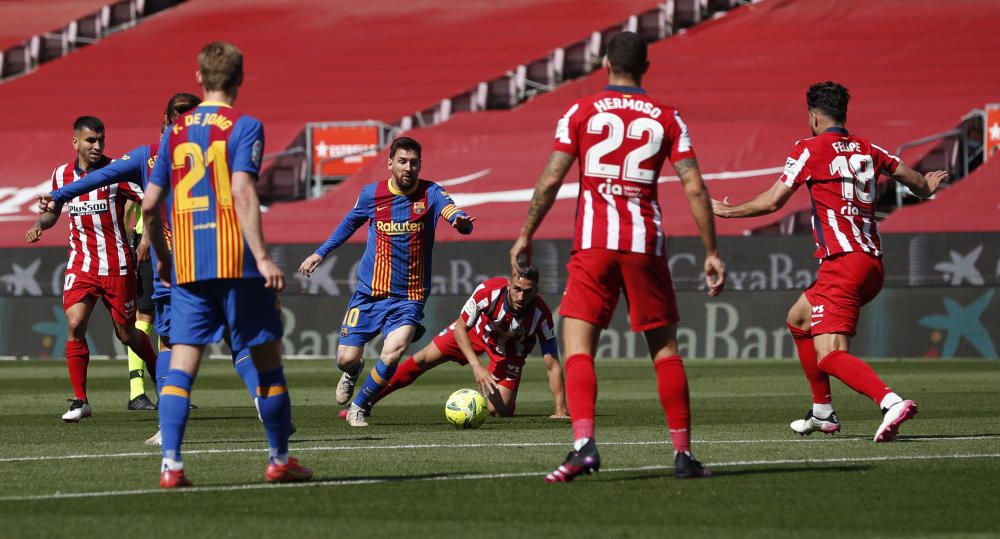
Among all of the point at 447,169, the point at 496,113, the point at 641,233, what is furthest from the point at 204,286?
the point at 496,113

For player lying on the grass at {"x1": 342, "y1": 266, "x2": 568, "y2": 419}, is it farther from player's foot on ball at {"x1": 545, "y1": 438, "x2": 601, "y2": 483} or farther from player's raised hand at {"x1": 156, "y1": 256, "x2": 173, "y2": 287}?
player's foot on ball at {"x1": 545, "y1": 438, "x2": 601, "y2": 483}

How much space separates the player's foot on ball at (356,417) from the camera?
10250mm

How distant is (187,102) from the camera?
→ 848 centimetres

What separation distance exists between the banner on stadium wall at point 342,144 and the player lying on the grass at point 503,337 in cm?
1595

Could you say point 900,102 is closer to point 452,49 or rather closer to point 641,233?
point 452,49

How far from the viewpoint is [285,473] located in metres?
6.60

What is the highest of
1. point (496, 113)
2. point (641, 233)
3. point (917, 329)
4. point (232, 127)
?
point (496, 113)

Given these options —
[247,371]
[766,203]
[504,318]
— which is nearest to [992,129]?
[504,318]

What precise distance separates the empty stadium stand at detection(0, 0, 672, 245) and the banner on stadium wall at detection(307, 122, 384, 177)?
6.57 feet

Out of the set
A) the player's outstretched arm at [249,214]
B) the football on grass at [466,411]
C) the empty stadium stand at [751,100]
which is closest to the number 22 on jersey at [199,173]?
the player's outstretched arm at [249,214]

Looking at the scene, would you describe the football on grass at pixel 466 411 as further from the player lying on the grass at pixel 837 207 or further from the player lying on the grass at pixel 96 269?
the player lying on the grass at pixel 96 269

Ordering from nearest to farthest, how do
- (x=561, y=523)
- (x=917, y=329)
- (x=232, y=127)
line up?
(x=561, y=523) → (x=232, y=127) → (x=917, y=329)

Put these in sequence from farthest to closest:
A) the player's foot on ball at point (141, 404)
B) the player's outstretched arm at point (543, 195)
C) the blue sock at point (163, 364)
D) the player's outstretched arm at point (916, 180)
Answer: the player's foot on ball at point (141, 404), the blue sock at point (163, 364), the player's outstretched arm at point (916, 180), the player's outstretched arm at point (543, 195)

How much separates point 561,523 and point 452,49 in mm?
30373
